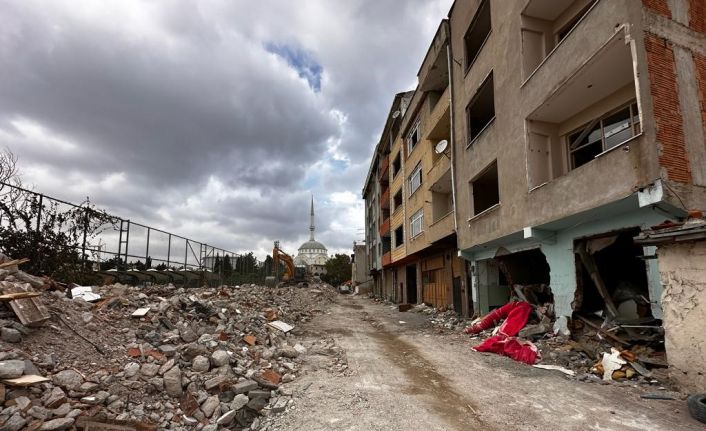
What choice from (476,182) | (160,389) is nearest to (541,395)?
(160,389)

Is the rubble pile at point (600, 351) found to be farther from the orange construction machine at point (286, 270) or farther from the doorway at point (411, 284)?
the orange construction machine at point (286, 270)

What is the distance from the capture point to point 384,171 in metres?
36.6

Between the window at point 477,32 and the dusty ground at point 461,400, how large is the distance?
11658mm

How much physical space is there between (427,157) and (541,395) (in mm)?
16669

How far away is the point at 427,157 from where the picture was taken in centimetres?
2180

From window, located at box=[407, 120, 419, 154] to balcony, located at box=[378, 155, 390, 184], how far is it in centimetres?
833

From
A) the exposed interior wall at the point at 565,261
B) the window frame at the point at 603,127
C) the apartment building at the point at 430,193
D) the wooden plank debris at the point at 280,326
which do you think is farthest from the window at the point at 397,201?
the exposed interior wall at the point at 565,261

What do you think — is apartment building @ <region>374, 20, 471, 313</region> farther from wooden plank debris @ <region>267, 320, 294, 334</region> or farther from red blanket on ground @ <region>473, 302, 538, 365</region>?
wooden plank debris @ <region>267, 320, 294, 334</region>

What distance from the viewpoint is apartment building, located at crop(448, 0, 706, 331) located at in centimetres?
726

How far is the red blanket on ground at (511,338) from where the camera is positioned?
9109 mm

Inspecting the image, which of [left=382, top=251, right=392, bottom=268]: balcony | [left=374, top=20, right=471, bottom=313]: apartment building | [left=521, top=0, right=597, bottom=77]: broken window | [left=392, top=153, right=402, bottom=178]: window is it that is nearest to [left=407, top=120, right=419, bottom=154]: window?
[left=374, top=20, right=471, bottom=313]: apartment building

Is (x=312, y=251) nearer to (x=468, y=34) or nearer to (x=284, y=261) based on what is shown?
(x=284, y=261)

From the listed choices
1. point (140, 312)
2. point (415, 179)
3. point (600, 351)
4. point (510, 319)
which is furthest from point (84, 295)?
point (415, 179)

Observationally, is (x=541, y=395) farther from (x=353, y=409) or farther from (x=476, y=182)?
(x=476, y=182)
